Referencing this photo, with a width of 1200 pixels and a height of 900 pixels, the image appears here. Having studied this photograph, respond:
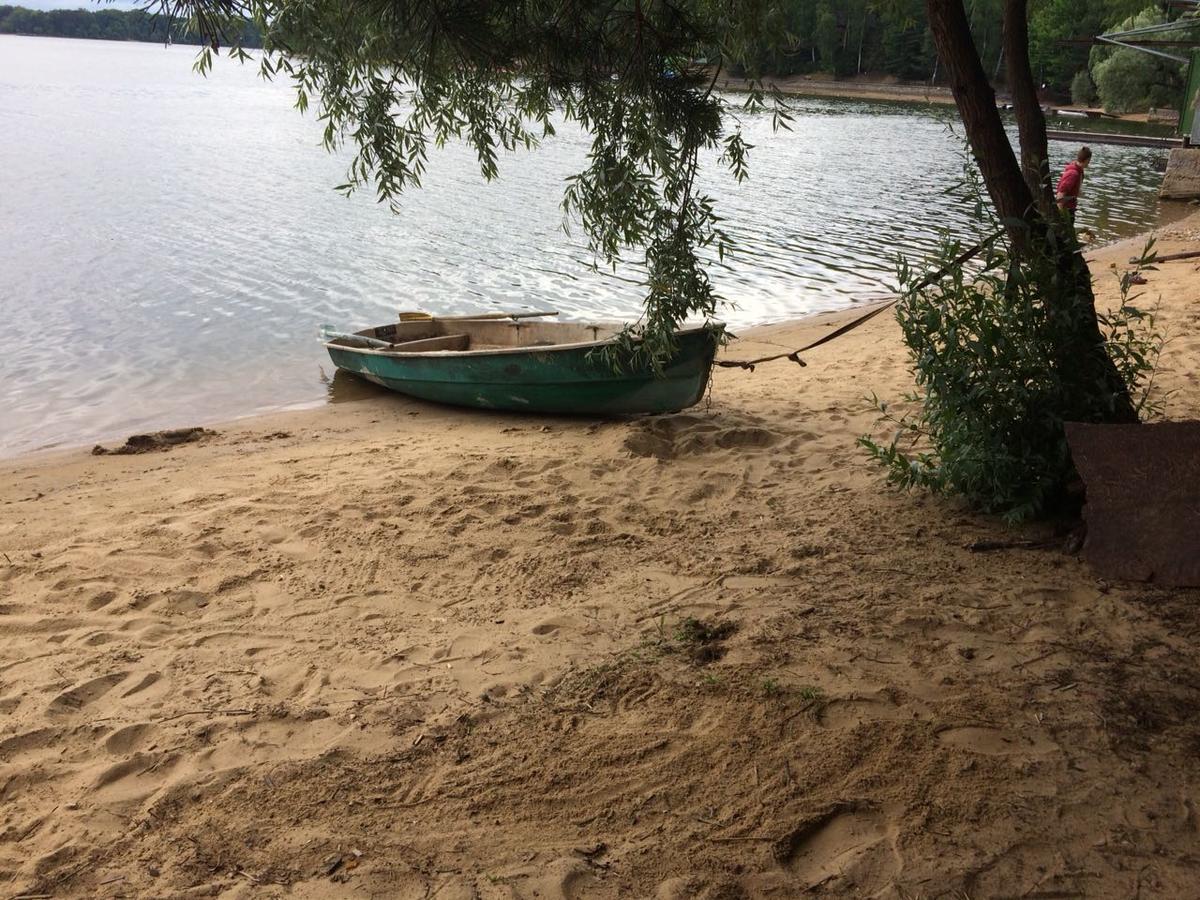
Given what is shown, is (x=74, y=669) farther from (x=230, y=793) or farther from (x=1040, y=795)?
(x=1040, y=795)

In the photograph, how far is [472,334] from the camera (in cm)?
1047

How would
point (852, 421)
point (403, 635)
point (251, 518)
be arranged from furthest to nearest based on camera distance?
point (852, 421), point (251, 518), point (403, 635)

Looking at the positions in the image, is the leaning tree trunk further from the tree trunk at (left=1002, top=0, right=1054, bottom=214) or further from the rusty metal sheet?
the rusty metal sheet

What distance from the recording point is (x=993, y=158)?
16.8ft

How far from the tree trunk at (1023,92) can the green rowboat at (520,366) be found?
257 cm

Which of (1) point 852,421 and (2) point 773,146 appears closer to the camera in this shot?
(1) point 852,421

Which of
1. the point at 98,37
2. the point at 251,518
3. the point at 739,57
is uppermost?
the point at 98,37

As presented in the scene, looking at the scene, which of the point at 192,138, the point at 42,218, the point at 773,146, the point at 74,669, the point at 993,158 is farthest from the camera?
the point at 773,146

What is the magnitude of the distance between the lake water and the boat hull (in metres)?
2.30

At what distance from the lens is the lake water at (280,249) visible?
1153 cm

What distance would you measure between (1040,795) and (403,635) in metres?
2.75

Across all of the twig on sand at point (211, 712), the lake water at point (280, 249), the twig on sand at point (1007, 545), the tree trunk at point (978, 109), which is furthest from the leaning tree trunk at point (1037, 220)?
the twig on sand at point (211, 712)

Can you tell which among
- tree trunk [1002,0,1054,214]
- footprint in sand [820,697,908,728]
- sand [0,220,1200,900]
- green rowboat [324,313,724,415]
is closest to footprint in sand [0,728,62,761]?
Result: sand [0,220,1200,900]

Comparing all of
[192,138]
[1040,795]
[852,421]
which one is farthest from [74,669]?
[192,138]
